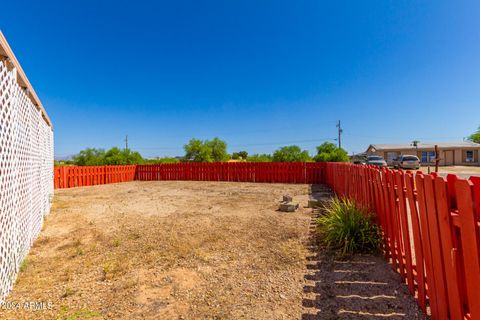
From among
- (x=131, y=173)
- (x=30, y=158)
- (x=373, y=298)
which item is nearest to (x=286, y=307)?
(x=373, y=298)

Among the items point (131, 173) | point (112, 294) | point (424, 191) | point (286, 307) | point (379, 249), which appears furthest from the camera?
point (131, 173)

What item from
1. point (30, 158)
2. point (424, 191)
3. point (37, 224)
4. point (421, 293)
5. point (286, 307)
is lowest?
point (286, 307)

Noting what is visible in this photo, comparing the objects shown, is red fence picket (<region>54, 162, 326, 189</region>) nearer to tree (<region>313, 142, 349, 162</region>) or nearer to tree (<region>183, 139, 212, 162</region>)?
tree (<region>313, 142, 349, 162</region>)

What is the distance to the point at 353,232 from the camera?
12.3 feet

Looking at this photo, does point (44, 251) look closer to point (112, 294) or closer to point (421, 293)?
point (112, 294)

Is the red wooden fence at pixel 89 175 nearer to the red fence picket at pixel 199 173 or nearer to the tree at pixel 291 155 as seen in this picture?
the red fence picket at pixel 199 173

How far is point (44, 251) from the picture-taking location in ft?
13.8

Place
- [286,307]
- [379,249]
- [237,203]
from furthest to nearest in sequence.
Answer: [237,203]
[379,249]
[286,307]

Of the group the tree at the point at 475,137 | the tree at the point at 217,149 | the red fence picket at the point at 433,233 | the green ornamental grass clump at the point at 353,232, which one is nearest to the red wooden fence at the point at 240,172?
the red fence picket at the point at 433,233

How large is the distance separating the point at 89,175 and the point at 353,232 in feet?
55.2

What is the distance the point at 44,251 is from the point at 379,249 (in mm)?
5282

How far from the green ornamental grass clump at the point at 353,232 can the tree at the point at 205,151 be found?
2775 centimetres

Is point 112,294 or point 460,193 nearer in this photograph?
point 460,193

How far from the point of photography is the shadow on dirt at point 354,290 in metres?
2.31
